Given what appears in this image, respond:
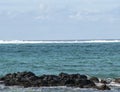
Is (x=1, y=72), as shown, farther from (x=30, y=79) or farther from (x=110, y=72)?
(x=30, y=79)

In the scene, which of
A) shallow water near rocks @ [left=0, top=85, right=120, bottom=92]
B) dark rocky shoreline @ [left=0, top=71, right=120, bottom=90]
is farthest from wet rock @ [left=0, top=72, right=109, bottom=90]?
shallow water near rocks @ [left=0, top=85, right=120, bottom=92]

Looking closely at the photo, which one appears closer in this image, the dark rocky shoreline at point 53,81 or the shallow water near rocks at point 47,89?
the shallow water near rocks at point 47,89

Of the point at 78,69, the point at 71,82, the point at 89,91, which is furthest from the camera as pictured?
the point at 78,69

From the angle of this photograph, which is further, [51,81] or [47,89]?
[51,81]

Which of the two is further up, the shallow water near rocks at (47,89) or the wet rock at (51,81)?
the wet rock at (51,81)

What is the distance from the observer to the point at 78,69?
59562 millimetres

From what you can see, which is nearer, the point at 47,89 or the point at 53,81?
the point at 47,89

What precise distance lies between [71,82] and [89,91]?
10.8 ft

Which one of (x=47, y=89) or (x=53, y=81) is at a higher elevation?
(x=53, y=81)

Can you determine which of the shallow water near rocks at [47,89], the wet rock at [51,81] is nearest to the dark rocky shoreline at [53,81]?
the wet rock at [51,81]

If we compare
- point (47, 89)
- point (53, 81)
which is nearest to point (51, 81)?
point (53, 81)

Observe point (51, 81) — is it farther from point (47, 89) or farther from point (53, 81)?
point (47, 89)

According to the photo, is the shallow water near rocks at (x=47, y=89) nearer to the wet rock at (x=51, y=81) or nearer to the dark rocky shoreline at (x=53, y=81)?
the dark rocky shoreline at (x=53, y=81)

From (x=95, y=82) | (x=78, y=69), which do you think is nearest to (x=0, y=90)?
(x=95, y=82)
